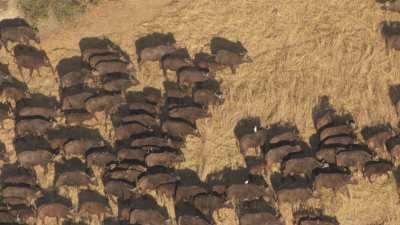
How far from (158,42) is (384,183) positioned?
8668mm

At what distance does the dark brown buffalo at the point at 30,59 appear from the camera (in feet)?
62.0

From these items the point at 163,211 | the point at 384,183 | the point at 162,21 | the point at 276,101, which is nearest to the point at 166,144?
the point at 163,211

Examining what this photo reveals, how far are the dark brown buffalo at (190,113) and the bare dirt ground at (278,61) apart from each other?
10.7 inches

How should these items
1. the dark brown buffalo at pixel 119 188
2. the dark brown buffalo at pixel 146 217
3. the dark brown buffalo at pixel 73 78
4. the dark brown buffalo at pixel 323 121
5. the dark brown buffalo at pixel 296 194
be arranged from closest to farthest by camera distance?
the dark brown buffalo at pixel 146 217
the dark brown buffalo at pixel 296 194
the dark brown buffalo at pixel 119 188
the dark brown buffalo at pixel 323 121
the dark brown buffalo at pixel 73 78

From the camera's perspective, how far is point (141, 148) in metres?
17.2

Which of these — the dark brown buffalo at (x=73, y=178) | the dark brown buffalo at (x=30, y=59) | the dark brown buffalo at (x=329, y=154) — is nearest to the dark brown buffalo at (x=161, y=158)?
the dark brown buffalo at (x=73, y=178)

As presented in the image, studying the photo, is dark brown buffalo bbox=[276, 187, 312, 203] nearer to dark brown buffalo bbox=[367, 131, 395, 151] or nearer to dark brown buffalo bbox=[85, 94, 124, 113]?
dark brown buffalo bbox=[367, 131, 395, 151]

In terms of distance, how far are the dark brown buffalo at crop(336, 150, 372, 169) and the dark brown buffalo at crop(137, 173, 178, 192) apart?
4.81 metres

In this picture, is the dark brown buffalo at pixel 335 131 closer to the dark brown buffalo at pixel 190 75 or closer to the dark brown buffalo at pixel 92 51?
the dark brown buffalo at pixel 190 75

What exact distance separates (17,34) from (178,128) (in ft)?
22.0

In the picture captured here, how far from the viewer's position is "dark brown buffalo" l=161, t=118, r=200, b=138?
57.3 feet

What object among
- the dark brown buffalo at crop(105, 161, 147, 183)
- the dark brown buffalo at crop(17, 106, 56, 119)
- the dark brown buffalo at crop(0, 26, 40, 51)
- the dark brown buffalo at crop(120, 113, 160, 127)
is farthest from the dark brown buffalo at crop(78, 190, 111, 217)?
the dark brown buffalo at crop(0, 26, 40, 51)

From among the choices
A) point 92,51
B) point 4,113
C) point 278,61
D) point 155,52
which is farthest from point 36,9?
point 278,61

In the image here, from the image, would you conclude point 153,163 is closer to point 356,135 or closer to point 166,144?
point 166,144
